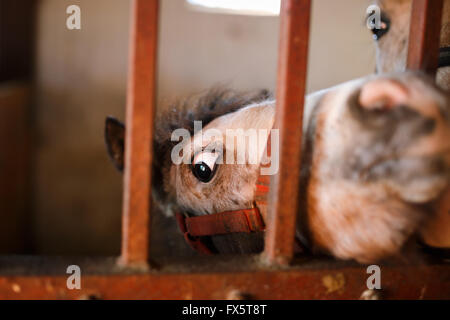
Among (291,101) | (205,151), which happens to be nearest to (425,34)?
(291,101)

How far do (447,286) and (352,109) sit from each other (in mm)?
624

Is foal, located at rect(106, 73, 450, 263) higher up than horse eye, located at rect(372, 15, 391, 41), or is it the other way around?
horse eye, located at rect(372, 15, 391, 41)

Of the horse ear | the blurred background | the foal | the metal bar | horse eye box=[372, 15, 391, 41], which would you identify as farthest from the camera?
the blurred background

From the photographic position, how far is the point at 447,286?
103 cm

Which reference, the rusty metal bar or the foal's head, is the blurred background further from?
the rusty metal bar

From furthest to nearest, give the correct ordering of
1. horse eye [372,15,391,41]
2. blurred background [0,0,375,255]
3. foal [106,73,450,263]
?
blurred background [0,0,375,255] < horse eye [372,15,391,41] < foal [106,73,450,263]

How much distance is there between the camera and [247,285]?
90 cm

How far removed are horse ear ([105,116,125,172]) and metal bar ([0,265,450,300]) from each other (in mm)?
911

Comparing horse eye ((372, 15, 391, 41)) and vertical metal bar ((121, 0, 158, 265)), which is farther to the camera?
horse eye ((372, 15, 391, 41))

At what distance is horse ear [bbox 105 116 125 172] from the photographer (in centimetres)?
166

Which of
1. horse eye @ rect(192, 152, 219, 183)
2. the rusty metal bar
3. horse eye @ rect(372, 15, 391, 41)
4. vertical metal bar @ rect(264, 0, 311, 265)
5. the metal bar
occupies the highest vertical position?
horse eye @ rect(372, 15, 391, 41)

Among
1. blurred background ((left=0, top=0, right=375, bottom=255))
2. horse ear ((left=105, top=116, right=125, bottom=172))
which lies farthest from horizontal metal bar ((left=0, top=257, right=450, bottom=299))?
blurred background ((left=0, top=0, right=375, bottom=255))

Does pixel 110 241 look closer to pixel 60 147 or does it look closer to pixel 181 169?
pixel 60 147

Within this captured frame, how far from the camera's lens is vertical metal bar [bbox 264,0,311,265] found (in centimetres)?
87
